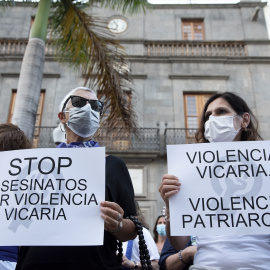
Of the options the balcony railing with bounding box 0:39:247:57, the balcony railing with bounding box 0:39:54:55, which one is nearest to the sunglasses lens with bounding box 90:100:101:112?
the balcony railing with bounding box 0:39:247:57

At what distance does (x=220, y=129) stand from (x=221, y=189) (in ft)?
1.89

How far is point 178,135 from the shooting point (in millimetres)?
13039

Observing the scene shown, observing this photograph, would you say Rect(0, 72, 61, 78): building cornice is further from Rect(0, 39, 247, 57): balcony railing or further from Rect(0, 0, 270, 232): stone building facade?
Rect(0, 39, 247, 57): balcony railing

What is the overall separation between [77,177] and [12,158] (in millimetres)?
471

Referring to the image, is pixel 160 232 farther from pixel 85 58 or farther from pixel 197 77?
pixel 197 77

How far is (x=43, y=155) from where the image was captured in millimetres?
2131

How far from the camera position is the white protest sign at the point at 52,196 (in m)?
1.91

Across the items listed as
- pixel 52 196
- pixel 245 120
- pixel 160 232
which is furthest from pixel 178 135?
pixel 52 196

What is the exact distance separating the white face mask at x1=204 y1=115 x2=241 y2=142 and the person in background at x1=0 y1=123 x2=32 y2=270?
140cm

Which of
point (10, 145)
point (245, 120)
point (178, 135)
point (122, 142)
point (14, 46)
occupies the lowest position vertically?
point (10, 145)

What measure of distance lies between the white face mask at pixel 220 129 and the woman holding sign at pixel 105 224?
2.44 ft

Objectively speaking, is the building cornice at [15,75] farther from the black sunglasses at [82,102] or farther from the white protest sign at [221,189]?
the white protest sign at [221,189]

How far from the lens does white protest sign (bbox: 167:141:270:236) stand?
1947mm

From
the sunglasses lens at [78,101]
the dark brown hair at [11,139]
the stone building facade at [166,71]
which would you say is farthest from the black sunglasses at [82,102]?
the stone building facade at [166,71]
